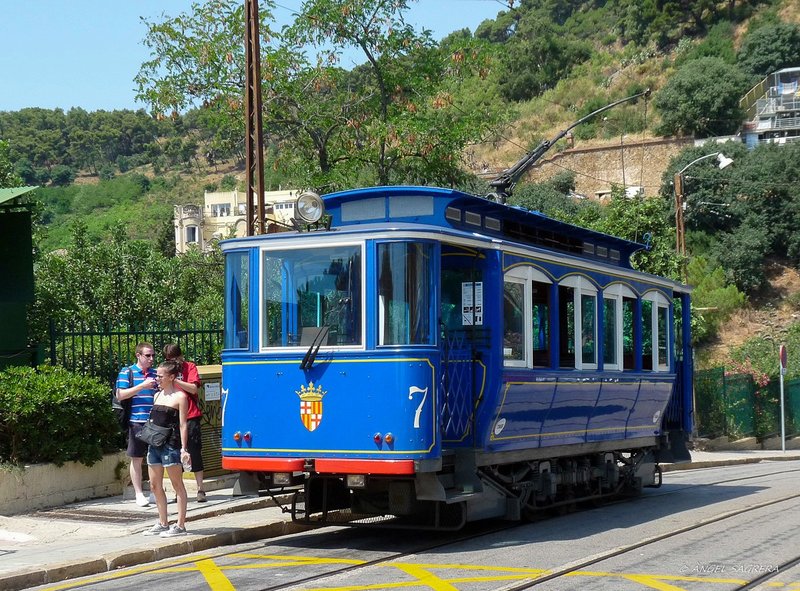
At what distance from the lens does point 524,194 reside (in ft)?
252

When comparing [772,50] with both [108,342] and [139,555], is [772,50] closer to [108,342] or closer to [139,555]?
[108,342]

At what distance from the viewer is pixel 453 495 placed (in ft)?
35.8

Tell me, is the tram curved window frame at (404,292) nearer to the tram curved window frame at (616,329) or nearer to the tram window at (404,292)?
the tram window at (404,292)

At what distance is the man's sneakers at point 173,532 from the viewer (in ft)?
36.9

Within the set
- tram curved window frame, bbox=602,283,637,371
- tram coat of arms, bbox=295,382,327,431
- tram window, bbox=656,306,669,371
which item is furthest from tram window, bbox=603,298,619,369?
tram coat of arms, bbox=295,382,327,431

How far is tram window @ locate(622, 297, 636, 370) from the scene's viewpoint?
15.0m

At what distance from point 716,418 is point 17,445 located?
2352 cm

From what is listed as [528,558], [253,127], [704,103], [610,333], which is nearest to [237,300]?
[528,558]

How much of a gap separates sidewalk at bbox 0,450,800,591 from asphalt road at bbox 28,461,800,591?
0.75 ft

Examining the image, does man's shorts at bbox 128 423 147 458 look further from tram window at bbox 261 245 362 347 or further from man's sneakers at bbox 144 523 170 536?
tram window at bbox 261 245 362 347

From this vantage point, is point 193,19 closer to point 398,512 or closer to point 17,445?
point 17,445

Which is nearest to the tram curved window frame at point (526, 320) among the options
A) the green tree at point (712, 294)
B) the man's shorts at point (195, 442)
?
the man's shorts at point (195, 442)

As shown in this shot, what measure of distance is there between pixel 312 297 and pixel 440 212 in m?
1.83

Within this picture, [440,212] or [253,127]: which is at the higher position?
[253,127]
